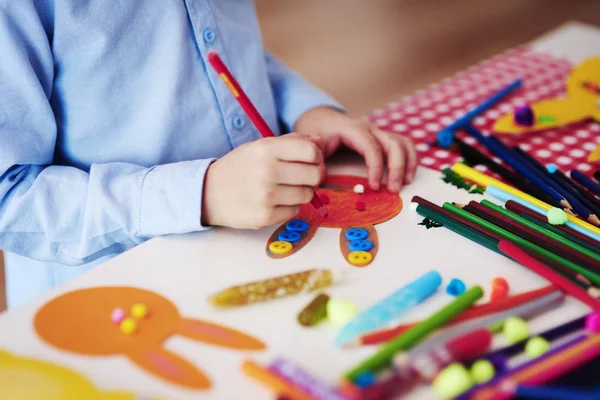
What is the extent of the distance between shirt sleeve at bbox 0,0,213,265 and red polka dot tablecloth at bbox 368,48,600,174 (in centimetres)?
31

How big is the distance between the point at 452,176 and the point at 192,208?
0.28 metres

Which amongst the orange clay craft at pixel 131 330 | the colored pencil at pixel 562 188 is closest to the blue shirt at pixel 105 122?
the orange clay craft at pixel 131 330

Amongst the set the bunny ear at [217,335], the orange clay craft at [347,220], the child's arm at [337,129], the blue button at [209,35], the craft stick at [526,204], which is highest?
the blue button at [209,35]

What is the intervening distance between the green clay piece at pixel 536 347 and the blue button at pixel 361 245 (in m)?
0.16

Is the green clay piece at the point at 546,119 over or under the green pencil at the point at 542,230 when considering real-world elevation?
over

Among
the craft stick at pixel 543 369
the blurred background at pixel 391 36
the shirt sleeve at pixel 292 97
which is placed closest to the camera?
the craft stick at pixel 543 369

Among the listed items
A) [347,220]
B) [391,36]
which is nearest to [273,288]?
[347,220]

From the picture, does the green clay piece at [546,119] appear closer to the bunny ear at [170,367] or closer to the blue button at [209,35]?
the blue button at [209,35]

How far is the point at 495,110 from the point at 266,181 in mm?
433

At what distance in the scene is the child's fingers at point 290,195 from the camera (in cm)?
55

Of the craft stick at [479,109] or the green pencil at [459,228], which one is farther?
the craft stick at [479,109]

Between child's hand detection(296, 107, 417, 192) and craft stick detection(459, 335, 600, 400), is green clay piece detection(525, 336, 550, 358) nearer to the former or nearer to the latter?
craft stick detection(459, 335, 600, 400)

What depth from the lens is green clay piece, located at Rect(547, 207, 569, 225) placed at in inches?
21.7

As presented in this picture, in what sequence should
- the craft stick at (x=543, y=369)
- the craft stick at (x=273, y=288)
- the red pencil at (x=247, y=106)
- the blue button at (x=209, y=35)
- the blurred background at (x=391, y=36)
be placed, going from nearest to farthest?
the craft stick at (x=543, y=369)
the craft stick at (x=273, y=288)
the red pencil at (x=247, y=106)
the blue button at (x=209, y=35)
the blurred background at (x=391, y=36)
